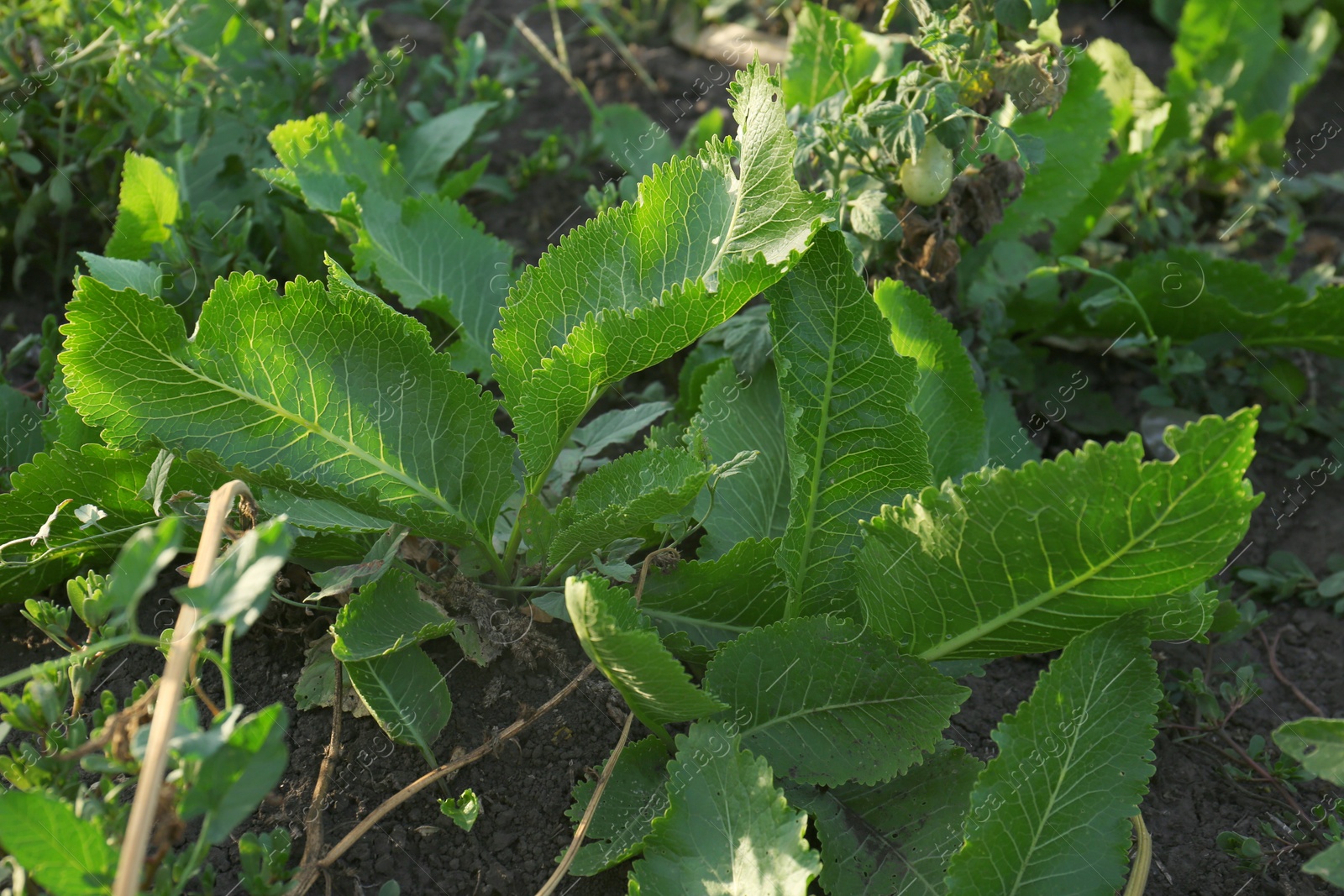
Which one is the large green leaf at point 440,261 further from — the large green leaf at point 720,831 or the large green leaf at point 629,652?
the large green leaf at point 720,831

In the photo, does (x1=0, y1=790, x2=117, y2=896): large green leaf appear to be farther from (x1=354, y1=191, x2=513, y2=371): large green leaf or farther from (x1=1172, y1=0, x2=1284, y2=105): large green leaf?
(x1=1172, y1=0, x2=1284, y2=105): large green leaf

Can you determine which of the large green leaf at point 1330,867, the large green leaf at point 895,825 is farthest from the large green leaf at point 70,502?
the large green leaf at point 1330,867

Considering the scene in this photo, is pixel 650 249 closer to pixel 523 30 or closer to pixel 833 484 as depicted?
pixel 833 484

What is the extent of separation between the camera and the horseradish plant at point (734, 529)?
133 centimetres

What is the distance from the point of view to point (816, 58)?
2.30m

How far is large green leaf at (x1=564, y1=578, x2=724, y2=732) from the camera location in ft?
4.13

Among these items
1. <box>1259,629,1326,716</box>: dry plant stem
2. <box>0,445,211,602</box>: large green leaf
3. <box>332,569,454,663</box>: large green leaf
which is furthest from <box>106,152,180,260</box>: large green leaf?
<box>1259,629,1326,716</box>: dry plant stem

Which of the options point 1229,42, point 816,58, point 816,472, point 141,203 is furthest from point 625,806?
point 1229,42

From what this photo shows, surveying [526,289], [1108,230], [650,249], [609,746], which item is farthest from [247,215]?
[1108,230]

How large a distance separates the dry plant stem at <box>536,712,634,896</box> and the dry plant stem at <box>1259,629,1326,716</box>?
120cm

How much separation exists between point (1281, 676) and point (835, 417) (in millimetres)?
1022

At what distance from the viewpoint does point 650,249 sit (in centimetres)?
164

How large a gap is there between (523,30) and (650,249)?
1.68 m

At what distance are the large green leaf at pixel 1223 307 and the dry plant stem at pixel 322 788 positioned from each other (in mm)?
1721
